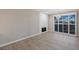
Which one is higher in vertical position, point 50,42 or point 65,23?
point 65,23

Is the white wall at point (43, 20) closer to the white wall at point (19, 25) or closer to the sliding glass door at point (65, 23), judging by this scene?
the white wall at point (19, 25)

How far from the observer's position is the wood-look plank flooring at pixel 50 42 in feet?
5.23

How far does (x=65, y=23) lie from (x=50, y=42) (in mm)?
524

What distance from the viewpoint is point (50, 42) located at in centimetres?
176

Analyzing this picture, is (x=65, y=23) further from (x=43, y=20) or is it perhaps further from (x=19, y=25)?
(x=19, y=25)

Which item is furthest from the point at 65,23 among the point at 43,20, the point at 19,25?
the point at 19,25

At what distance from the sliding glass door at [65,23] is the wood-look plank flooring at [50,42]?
13 cm


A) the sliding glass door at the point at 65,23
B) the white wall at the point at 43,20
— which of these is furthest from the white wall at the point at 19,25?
the sliding glass door at the point at 65,23
